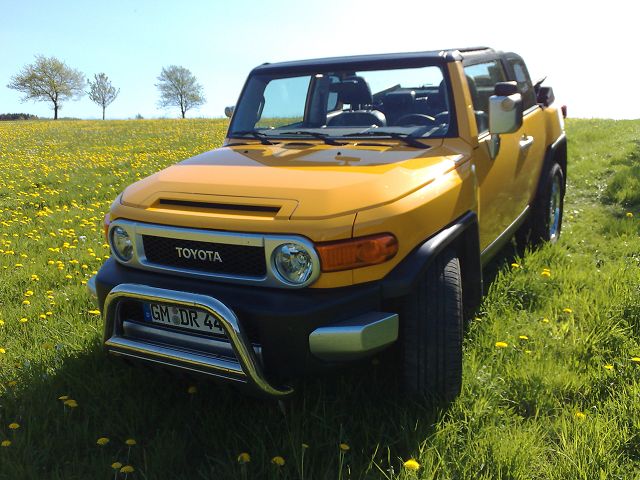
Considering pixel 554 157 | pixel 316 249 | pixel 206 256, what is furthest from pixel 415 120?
pixel 554 157

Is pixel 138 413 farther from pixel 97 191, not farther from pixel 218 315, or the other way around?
pixel 97 191

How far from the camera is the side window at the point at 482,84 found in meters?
3.68

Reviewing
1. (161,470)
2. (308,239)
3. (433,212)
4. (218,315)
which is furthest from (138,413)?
(433,212)

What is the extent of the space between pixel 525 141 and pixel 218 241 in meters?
2.91

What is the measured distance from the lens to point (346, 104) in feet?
13.2

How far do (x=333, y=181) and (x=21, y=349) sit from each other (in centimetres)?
236

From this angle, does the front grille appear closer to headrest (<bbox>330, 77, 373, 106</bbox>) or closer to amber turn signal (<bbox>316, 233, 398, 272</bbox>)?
amber turn signal (<bbox>316, 233, 398, 272</bbox>)

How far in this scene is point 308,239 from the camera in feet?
7.76

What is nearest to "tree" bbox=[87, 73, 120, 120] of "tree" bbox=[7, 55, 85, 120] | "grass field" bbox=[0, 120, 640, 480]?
"tree" bbox=[7, 55, 85, 120]

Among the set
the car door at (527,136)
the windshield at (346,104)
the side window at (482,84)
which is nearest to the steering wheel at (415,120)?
the windshield at (346,104)

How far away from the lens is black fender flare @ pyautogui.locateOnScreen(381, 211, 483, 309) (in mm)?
2441

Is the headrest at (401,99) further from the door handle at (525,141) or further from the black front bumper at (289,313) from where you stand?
the black front bumper at (289,313)

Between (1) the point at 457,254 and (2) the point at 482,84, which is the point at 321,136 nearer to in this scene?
(1) the point at 457,254

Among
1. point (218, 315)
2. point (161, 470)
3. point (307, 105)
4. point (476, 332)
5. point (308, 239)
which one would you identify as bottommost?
point (161, 470)
